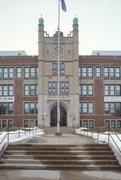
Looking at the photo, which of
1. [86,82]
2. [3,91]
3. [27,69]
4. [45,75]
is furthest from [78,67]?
[3,91]

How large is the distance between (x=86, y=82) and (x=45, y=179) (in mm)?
37532

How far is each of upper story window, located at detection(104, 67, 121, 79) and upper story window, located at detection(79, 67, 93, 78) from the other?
→ 3.02 metres

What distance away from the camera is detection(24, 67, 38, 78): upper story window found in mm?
45438

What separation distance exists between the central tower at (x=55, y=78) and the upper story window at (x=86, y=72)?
211cm

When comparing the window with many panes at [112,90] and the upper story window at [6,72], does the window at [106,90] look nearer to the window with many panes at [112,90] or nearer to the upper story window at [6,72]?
the window with many panes at [112,90]

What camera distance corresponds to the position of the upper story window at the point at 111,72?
45.6 metres

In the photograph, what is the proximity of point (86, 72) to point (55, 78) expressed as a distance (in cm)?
649

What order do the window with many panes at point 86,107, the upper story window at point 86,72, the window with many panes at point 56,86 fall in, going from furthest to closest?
1. the upper story window at point 86,72
2. the window with many panes at point 86,107
3. the window with many panes at point 56,86

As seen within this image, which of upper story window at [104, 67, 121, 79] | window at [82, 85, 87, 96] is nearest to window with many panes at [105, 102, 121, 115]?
window at [82, 85, 87, 96]

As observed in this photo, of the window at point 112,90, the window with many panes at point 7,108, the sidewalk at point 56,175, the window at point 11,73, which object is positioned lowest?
the sidewalk at point 56,175

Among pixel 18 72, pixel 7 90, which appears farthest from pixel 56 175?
pixel 18 72

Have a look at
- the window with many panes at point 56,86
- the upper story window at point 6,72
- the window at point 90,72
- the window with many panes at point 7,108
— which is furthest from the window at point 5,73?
the window at point 90,72

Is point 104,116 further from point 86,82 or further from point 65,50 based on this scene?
point 65,50

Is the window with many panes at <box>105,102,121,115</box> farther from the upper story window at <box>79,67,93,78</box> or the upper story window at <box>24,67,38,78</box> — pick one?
the upper story window at <box>24,67,38,78</box>
